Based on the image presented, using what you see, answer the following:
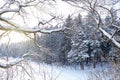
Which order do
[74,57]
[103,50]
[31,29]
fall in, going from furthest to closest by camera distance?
[74,57] < [103,50] < [31,29]

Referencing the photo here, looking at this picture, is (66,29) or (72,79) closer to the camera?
(66,29)

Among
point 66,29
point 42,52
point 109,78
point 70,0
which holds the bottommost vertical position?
point 109,78

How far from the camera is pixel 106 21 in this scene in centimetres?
1495

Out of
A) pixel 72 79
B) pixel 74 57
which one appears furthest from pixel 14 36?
pixel 74 57

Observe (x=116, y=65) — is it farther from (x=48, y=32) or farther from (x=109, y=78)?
(x=48, y=32)

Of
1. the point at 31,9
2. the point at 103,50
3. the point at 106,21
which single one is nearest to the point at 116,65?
the point at 31,9

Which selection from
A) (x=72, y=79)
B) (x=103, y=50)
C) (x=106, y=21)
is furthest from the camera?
(x=103, y=50)

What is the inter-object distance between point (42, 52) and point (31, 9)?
1.69 meters

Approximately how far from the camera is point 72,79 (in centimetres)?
3734

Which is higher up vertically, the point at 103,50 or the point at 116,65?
the point at 116,65

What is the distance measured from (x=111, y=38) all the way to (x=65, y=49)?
38.8 m

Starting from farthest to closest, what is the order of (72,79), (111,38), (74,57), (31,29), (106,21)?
(74,57) < (72,79) < (106,21) < (111,38) < (31,29)

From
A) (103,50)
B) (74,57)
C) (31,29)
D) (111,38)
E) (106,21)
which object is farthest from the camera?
(74,57)

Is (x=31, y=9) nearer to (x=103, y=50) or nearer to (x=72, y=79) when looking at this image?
(x=72, y=79)
